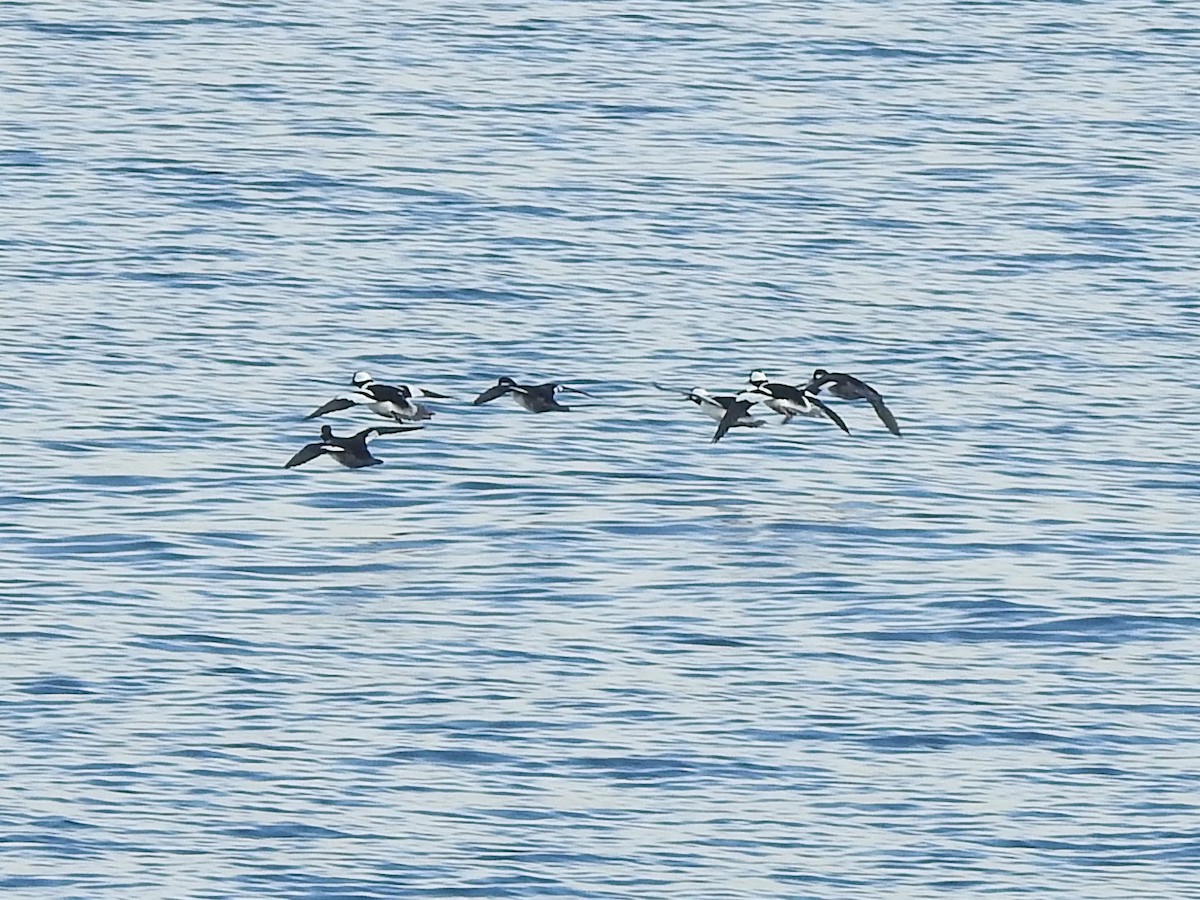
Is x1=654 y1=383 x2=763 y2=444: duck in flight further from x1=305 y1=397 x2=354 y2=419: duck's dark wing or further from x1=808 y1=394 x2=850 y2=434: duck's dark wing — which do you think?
x1=305 y1=397 x2=354 y2=419: duck's dark wing

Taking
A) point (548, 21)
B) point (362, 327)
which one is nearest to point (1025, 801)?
point (362, 327)

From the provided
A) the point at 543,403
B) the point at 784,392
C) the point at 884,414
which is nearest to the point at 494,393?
the point at 543,403

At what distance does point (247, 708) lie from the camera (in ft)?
85.6

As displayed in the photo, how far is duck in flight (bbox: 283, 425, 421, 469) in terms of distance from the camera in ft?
109

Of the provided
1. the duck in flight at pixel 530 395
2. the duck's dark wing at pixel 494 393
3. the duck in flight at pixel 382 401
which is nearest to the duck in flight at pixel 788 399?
the duck in flight at pixel 530 395

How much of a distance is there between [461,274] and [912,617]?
648 inches

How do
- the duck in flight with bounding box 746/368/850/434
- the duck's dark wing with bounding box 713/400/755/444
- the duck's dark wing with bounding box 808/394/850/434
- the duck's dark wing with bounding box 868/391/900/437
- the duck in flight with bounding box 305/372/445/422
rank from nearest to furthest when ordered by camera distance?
1. the duck's dark wing with bounding box 713/400/755/444
2. the duck's dark wing with bounding box 868/391/900/437
3. the duck in flight with bounding box 746/368/850/434
4. the duck's dark wing with bounding box 808/394/850/434
5. the duck in flight with bounding box 305/372/445/422

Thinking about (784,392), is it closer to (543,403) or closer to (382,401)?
(543,403)

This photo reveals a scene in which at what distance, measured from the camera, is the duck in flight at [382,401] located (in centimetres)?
3431

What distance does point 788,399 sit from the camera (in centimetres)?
3419

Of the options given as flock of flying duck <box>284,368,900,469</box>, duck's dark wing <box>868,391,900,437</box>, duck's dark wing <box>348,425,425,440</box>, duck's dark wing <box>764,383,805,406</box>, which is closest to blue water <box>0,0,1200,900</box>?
duck's dark wing <box>348,425,425,440</box>

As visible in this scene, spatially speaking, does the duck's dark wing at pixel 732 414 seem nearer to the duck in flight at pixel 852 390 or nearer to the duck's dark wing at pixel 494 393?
the duck in flight at pixel 852 390

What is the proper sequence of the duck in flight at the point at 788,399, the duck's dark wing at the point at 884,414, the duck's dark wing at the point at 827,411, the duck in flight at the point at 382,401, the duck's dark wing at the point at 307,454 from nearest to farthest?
the duck's dark wing at the point at 307,454, the duck's dark wing at the point at 884,414, the duck in flight at the point at 788,399, the duck's dark wing at the point at 827,411, the duck in flight at the point at 382,401

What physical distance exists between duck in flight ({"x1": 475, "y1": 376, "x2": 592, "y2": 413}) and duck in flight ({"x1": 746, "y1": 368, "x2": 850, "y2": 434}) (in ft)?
7.34
